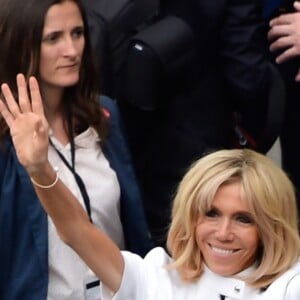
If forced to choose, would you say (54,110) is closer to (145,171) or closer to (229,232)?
(145,171)

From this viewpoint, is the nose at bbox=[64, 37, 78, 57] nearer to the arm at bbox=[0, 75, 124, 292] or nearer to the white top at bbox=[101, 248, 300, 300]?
the arm at bbox=[0, 75, 124, 292]

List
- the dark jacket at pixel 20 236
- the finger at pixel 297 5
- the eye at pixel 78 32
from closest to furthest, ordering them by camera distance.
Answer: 1. the dark jacket at pixel 20 236
2. the eye at pixel 78 32
3. the finger at pixel 297 5

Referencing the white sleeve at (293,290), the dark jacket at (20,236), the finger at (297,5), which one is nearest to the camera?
the white sleeve at (293,290)

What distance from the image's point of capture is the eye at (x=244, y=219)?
3.34 meters

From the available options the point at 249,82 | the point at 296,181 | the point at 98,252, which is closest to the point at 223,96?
the point at 249,82

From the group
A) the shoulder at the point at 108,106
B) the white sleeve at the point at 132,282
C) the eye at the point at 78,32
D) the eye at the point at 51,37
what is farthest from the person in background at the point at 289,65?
the white sleeve at the point at 132,282

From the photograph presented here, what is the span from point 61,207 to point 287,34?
1.40 m

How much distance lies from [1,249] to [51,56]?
625 mm

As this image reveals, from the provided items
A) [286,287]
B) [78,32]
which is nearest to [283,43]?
[78,32]

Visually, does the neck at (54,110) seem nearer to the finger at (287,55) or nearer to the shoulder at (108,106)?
the shoulder at (108,106)

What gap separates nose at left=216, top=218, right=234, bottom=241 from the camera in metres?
3.33

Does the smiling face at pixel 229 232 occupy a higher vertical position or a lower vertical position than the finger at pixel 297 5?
lower

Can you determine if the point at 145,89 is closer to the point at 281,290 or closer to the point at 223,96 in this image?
the point at 223,96

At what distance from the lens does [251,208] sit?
3320mm
